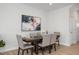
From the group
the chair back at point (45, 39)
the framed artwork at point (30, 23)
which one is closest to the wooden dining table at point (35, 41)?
the chair back at point (45, 39)

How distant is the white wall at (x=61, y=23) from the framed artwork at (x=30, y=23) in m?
1.03

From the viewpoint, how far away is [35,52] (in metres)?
3.59

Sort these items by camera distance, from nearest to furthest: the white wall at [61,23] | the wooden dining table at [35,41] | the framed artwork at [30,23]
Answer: the wooden dining table at [35,41]
the framed artwork at [30,23]
the white wall at [61,23]

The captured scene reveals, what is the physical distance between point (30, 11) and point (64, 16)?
189 centimetres

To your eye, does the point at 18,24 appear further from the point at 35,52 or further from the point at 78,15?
the point at 78,15

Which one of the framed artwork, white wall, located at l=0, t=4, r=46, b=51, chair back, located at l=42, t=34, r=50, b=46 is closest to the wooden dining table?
chair back, located at l=42, t=34, r=50, b=46

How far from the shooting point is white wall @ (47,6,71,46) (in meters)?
5.09

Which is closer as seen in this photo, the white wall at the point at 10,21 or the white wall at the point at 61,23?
the white wall at the point at 10,21

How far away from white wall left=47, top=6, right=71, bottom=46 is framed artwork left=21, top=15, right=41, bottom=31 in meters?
1.03

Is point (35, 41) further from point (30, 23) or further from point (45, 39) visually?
point (30, 23)

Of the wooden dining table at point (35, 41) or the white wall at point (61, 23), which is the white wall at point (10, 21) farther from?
the white wall at point (61, 23)

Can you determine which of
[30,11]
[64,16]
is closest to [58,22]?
[64,16]

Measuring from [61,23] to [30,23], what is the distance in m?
1.82

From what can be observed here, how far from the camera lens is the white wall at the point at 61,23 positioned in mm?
5094
